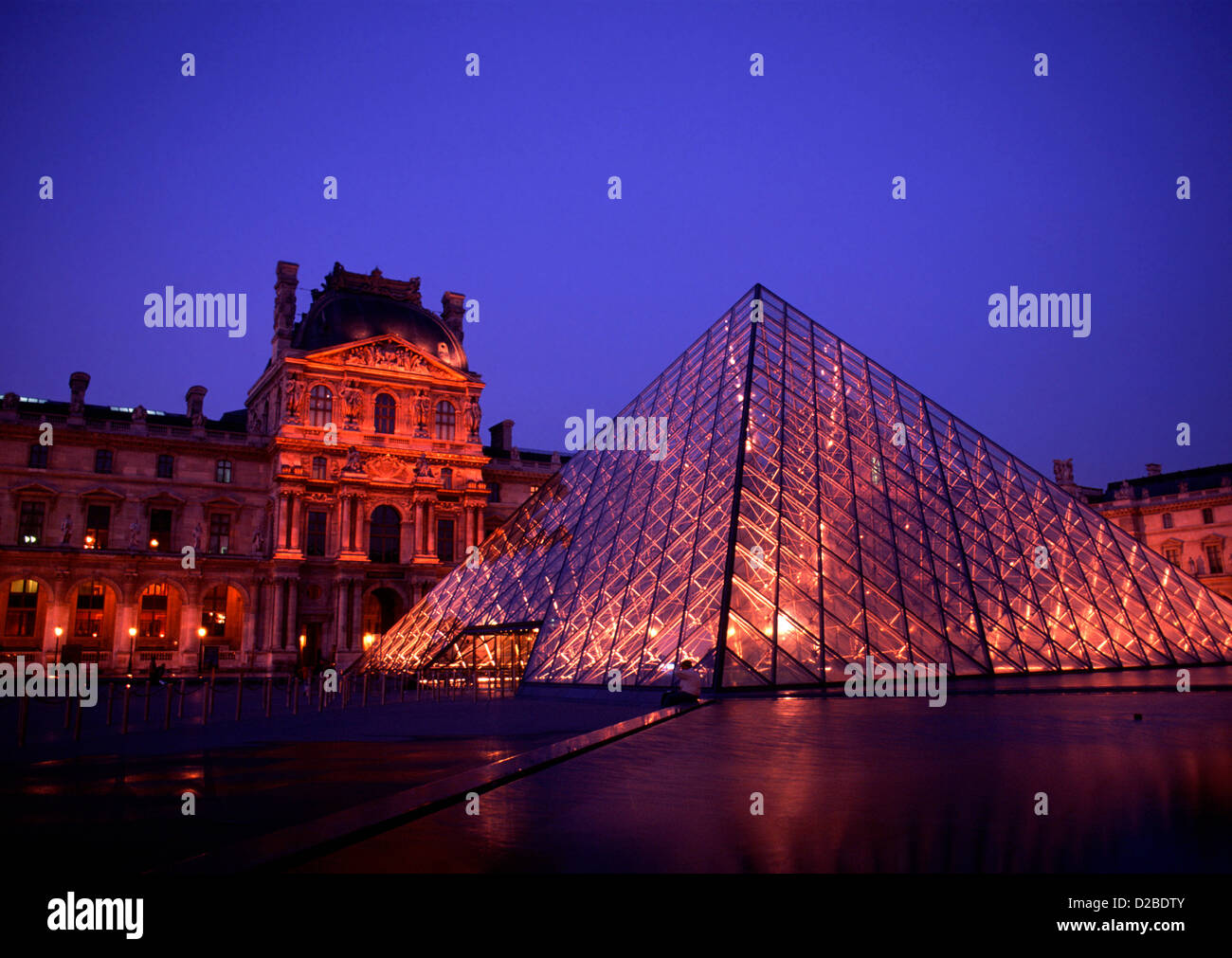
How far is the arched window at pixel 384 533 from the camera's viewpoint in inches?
1753

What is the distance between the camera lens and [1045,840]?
11.4 feet

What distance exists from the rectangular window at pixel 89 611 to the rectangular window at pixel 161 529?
10.2 feet

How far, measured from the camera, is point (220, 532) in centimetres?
4394

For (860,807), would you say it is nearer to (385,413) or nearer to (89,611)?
(385,413)

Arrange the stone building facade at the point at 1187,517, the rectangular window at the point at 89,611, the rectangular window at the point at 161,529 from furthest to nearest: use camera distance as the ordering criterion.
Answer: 1. the stone building facade at the point at 1187,517
2. the rectangular window at the point at 161,529
3. the rectangular window at the point at 89,611

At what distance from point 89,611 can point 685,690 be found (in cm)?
3779

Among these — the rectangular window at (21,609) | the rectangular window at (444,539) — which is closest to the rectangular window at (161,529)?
the rectangular window at (21,609)

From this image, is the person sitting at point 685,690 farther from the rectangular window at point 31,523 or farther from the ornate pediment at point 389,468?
the rectangular window at point 31,523

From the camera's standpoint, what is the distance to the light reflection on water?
10.6ft

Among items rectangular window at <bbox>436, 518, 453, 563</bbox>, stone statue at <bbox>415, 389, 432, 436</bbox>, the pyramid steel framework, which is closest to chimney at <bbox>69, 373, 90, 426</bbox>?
stone statue at <bbox>415, 389, 432, 436</bbox>

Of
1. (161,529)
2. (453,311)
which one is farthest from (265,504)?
(453,311)

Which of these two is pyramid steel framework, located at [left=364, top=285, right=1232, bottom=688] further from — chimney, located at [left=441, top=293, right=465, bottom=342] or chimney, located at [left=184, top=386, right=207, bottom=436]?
chimney, located at [left=441, top=293, right=465, bottom=342]

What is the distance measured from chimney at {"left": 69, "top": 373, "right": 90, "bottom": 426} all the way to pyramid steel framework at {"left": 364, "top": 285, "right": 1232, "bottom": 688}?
25.8 meters
